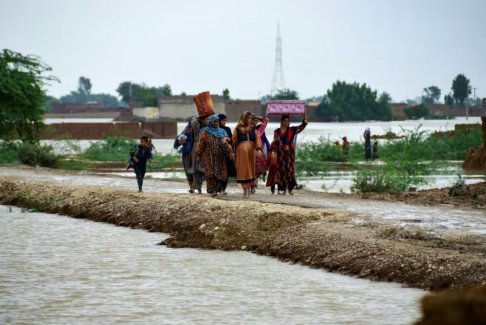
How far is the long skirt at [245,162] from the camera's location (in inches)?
699

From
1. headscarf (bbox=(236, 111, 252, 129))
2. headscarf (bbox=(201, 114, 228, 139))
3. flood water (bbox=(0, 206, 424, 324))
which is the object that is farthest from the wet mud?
headscarf (bbox=(236, 111, 252, 129))

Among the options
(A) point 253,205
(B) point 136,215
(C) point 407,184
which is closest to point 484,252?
(A) point 253,205

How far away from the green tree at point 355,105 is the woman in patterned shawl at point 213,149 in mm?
140791

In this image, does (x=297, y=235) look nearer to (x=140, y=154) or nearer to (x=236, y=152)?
(x=236, y=152)

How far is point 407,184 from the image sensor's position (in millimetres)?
23641

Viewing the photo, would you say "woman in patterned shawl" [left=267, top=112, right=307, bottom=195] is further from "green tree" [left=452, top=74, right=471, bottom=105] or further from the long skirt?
"green tree" [left=452, top=74, right=471, bottom=105]

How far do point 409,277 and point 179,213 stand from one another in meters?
5.85

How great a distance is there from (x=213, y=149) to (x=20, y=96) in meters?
17.4

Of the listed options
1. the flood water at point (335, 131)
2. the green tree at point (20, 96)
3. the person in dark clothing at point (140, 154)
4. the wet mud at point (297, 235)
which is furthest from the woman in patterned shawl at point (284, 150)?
the flood water at point (335, 131)

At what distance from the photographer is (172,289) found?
1124 cm

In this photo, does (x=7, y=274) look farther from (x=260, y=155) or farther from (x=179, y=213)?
(x=260, y=155)

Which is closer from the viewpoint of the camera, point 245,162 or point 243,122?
point 243,122

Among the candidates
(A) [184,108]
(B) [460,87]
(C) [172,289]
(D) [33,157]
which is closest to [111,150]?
(D) [33,157]

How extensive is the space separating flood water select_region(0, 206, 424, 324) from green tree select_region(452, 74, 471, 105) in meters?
180
